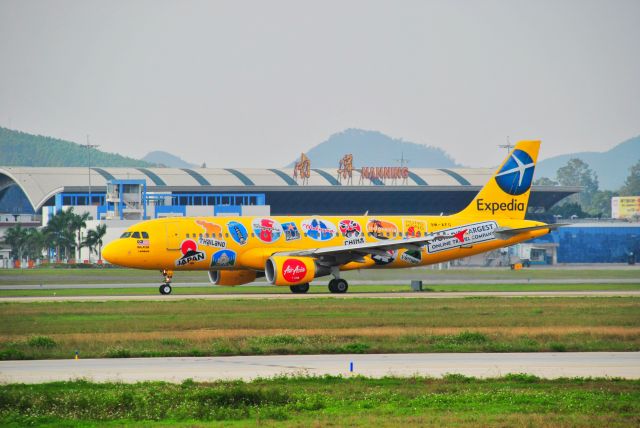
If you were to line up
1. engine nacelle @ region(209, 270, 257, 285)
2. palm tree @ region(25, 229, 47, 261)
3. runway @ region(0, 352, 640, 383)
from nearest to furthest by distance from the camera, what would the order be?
runway @ region(0, 352, 640, 383), engine nacelle @ region(209, 270, 257, 285), palm tree @ region(25, 229, 47, 261)

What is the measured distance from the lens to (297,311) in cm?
4425

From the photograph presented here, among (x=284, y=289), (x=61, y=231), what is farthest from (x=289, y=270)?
(x=61, y=231)

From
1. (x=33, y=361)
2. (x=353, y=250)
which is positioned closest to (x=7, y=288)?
(x=353, y=250)

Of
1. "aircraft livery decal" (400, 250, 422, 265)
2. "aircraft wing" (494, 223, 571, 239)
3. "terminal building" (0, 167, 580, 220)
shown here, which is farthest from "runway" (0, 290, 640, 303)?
"terminal building" (0, 167, 580, 220)

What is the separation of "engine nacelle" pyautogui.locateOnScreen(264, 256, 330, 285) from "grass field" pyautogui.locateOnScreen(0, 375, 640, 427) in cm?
3067

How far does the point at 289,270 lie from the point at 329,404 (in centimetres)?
3379

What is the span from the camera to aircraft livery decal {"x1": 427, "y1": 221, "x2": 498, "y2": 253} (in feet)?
201

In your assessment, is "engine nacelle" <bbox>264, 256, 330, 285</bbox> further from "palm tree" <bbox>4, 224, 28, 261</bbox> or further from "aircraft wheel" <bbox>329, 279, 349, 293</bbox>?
"palm tree" <bbox>4, 224, 28, 261</bbox>

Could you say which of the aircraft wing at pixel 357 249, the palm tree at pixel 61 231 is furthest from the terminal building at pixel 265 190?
the aircraft wing at pixel 357 249

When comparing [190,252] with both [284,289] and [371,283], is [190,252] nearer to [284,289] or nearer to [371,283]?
[284,289]

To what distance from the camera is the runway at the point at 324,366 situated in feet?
84.4

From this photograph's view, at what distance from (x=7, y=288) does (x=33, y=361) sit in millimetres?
39299

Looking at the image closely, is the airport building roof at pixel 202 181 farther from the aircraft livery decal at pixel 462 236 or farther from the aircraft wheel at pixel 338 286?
the aircraft wheel at pixel 338 286

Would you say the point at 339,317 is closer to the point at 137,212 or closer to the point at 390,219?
the point at 390,219
